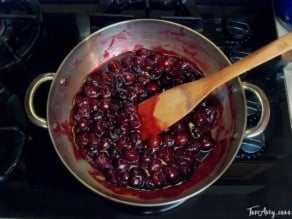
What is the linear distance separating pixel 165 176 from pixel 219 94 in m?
0.19

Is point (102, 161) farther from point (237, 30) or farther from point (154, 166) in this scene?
point (237, 30)

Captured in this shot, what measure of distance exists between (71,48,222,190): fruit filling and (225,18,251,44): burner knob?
0.31ft

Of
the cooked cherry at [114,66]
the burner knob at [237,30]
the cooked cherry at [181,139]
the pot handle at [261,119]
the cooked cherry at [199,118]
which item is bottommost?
the cooked cherry at [181,139]

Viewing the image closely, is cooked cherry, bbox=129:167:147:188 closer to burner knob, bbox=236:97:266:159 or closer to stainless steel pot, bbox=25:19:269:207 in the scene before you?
stainless steel pot, bbox=25:19:269:207

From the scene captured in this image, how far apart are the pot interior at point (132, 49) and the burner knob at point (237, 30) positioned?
62mm

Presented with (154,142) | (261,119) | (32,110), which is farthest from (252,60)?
(32,110)

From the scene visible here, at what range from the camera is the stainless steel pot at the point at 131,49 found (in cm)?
73

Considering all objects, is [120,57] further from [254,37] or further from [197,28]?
[254,37]

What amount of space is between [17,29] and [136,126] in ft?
0.95

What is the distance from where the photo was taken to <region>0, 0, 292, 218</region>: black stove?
74 centimetres

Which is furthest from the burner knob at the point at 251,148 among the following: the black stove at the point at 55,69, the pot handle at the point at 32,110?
the pot handle at the point at 32,110

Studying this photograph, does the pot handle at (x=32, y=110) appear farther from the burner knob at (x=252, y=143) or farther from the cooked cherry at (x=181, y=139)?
the burner knob at (x=252, y=143)

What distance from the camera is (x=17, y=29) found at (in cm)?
86

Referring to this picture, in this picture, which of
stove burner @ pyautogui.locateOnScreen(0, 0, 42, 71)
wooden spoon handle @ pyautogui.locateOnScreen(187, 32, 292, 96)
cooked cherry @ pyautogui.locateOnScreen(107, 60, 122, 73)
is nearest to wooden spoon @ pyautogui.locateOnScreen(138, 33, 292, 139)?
wooden spoon handle @ pyautogui.locateOnScreen(187, 32, 292, 96)
